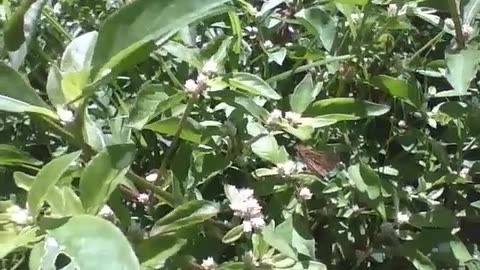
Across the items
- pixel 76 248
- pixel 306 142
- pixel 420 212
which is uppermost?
pixel 76 248

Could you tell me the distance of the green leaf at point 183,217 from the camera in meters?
0.68

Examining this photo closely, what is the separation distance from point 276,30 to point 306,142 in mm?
169

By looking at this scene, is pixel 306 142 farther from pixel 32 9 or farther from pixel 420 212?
pixel 32 9

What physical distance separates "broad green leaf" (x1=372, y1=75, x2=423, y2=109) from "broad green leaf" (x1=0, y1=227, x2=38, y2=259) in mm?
366

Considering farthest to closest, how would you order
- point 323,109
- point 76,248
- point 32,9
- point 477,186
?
point 477,186
point 323,109
point 32,9
point 76,248

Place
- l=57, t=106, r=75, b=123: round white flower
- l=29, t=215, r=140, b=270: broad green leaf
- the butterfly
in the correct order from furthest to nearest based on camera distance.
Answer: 1. the butterfly
2. l=57, t=106, r=75, b=123: round white flower
3. l=29, t=215, r=140, b=270: broad green leaf

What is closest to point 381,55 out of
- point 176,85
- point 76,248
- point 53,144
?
point 176,85

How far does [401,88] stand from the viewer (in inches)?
32.6

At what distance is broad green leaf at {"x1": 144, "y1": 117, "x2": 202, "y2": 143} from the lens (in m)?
0.71

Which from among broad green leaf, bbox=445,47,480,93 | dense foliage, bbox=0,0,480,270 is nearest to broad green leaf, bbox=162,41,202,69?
dense foliage, bbox=0,0,480,270

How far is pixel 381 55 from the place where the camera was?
0.94 m

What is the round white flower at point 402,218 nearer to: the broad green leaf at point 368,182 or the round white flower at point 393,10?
the broad green leaf at point 368,182

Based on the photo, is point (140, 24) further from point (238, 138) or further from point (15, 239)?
point (238, 138)

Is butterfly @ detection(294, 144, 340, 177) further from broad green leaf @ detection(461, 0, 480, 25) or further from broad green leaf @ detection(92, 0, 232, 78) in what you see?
broad green leaf @ detection(92, 0, 232, 78)
